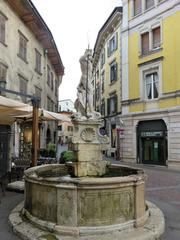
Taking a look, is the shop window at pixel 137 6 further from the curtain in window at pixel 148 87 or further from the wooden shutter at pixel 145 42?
the curtain in window at pixel 148 87

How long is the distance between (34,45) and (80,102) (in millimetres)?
13472

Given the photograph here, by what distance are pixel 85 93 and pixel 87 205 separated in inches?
150

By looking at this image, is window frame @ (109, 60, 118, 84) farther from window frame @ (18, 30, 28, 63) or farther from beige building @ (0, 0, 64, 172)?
window frame @ (18, 30, 28, 63)

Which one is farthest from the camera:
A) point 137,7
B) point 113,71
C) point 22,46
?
point 113,71

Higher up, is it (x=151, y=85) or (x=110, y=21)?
(x=110, y=21)

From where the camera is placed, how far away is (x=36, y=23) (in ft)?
62.6

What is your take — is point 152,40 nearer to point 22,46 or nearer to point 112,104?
point 22,46

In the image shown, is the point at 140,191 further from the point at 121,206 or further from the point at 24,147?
the point at 24,147

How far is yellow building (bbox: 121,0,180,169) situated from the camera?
62.7 ft

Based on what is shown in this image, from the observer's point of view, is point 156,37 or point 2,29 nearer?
point 2,29

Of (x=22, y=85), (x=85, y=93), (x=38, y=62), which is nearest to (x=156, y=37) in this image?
(x=38, y=62)

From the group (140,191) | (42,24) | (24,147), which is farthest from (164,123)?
(140,191)

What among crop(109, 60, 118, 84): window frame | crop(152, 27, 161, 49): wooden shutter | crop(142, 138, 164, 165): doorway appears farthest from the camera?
crop(109, 60, 118, 84): window frame

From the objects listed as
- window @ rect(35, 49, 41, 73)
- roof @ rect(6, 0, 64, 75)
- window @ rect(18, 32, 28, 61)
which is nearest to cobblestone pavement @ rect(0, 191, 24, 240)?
window @ rect(18, 32, 28, 61)
